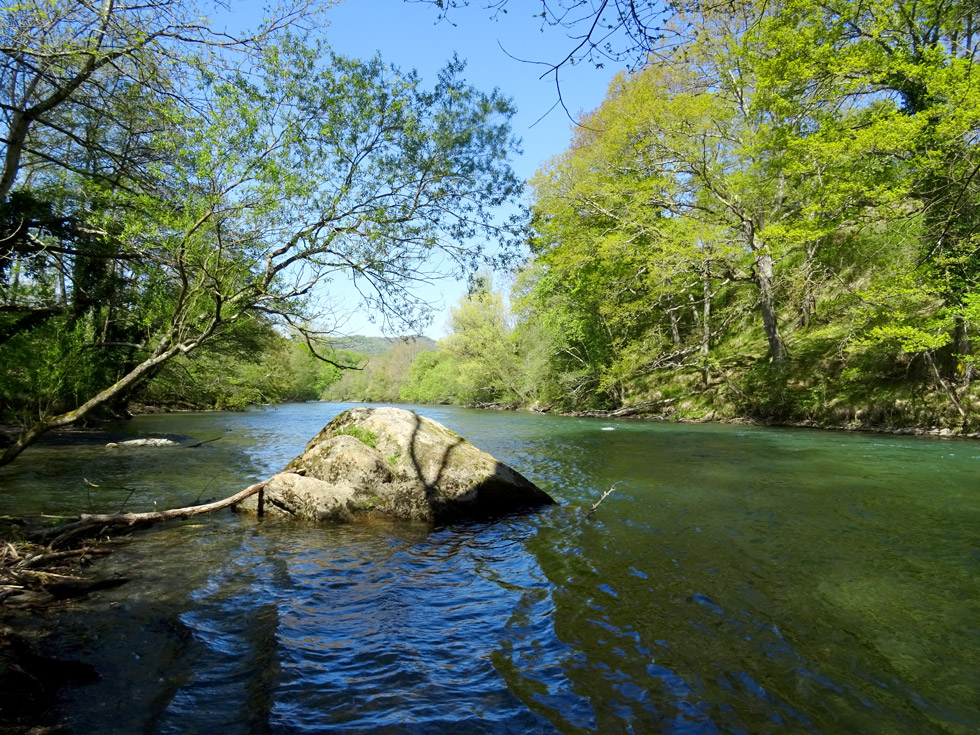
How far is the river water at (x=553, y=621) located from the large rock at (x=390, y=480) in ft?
1.36

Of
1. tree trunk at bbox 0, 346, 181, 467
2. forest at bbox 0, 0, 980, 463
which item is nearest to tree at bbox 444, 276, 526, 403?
forest at bbox 0, 0, 980, 463

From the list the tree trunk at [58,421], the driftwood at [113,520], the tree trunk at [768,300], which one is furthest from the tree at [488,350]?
the tree trunk at [58,421]

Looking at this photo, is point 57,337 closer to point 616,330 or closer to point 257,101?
point 257,101

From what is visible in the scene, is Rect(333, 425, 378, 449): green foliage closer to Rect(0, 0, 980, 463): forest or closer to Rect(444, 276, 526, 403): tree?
Rect(0, 0, 980, 463): forest

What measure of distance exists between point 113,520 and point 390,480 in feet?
10.9

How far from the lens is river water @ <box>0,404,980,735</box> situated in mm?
2873

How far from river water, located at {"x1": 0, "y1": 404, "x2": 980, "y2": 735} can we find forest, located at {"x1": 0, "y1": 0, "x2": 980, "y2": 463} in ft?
9.06

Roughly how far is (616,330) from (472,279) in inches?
919

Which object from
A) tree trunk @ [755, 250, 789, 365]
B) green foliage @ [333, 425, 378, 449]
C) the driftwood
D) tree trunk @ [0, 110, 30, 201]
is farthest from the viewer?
tree trunk @ [755, 250, 789, 365]

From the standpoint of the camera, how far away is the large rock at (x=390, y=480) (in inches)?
285

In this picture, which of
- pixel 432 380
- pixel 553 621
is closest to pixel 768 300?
pixel 553 621

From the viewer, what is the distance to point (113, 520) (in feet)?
19.1

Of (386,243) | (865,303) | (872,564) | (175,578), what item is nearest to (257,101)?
(386,243)

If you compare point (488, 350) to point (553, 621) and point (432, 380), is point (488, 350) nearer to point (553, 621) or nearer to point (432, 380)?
point (432, 380)
